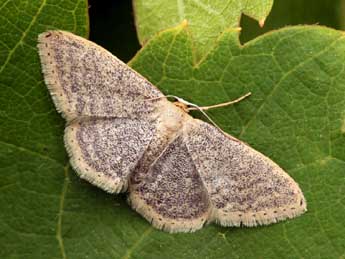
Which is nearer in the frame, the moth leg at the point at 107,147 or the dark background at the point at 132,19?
the moth leg at the point at 107,147

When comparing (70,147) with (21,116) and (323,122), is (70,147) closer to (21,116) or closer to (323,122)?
(21,116)

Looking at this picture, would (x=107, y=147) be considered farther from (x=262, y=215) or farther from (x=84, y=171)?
(x=262, y=215)

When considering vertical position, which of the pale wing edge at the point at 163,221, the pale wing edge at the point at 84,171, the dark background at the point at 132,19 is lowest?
the pale wing edge at the point at 163,221

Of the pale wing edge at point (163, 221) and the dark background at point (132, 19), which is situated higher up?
the dark background at point (132, 19)

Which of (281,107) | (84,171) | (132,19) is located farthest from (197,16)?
(84,171)

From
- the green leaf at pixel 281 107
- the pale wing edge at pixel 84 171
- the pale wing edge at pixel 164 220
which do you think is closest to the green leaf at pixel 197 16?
the green leaf at pixel 281 107

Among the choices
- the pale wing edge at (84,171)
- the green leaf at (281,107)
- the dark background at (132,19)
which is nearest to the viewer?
the green leaf at (281,107)

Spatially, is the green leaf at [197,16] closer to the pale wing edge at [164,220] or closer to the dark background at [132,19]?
the dark background at [132,19]
